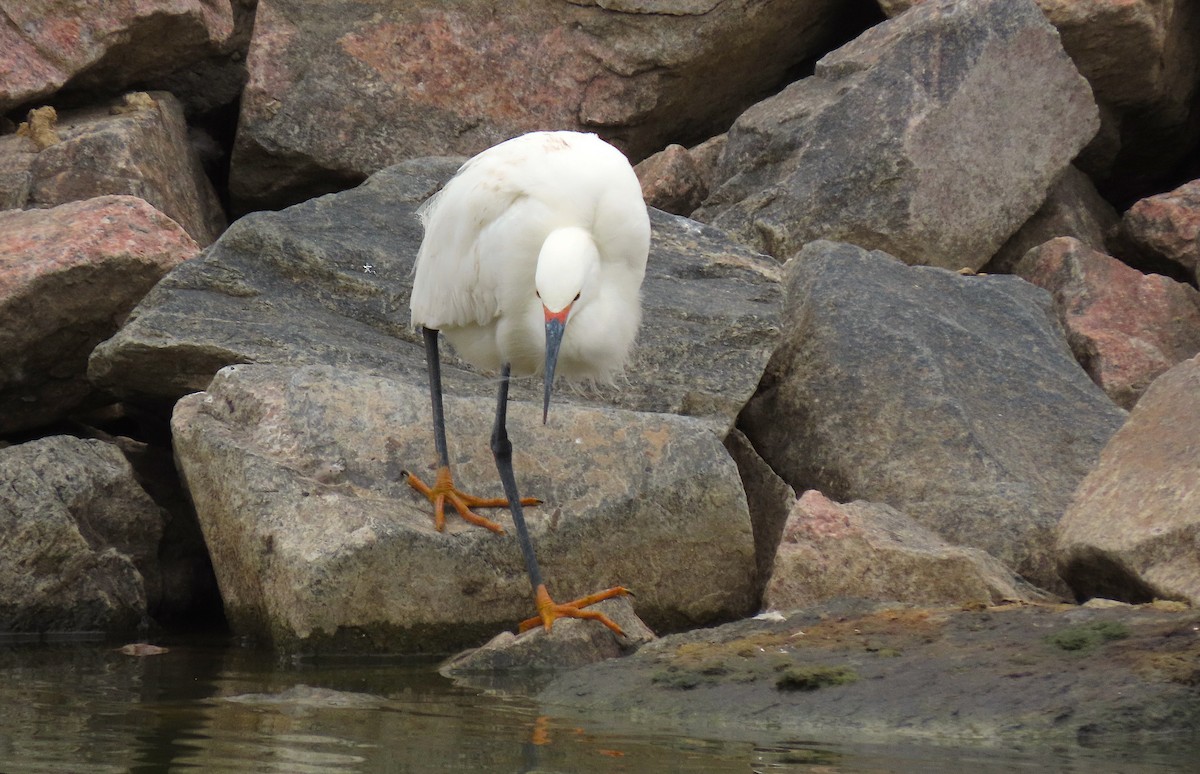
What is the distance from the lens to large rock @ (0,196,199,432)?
649cm

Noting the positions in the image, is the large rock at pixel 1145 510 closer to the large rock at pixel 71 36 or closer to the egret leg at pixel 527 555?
the egret leg at pixel 527 555

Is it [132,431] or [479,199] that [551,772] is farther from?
[132,431]

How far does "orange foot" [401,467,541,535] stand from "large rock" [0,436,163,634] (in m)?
1.11

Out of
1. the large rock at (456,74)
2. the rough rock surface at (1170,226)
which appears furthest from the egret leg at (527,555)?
the rough rock surface at (1170,226)

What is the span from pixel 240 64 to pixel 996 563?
601 cm

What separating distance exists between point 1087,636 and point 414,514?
2.27 metres

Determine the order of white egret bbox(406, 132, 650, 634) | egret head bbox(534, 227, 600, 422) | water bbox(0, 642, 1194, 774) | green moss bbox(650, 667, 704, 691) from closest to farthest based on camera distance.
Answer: water bbox(0, 642, 1194, 774)
green moss bbox(650, 667, 704, 691)
egret head bbox(534, 227, 600, 422)
white egret bbox(406, 132, 650, 634)

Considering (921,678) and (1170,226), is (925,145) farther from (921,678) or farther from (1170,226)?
(921,678)

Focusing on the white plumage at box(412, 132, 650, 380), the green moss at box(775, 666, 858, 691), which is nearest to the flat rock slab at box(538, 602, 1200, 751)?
the green moss at box(775, 666, 858, 691)

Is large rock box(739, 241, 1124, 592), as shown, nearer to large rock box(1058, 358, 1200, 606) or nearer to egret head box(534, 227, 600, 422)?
large rock box(1058, 358, 1200, 606)

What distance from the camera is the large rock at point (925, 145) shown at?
8.15m

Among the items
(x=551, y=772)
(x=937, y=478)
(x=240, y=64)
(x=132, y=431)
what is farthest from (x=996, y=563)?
(x=240, y=64)

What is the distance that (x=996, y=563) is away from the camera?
5398 millimetres

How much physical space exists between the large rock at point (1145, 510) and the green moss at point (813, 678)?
1.25 meters
